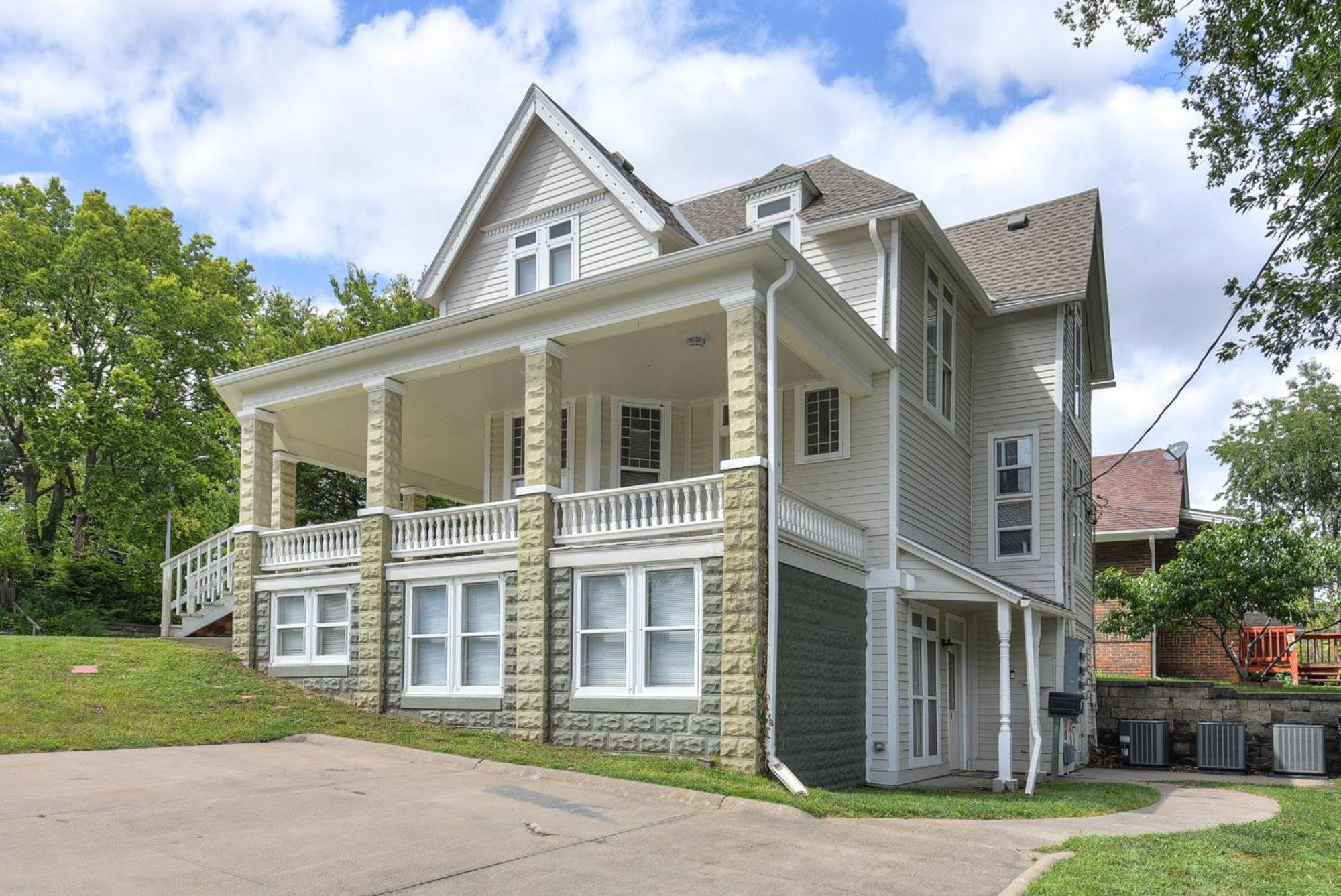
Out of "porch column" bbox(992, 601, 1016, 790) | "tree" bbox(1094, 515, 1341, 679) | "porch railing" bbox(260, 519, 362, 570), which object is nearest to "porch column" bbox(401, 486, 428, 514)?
"porch railing" bbox(260, 519, 362, 570)

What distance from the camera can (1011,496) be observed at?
739 inches

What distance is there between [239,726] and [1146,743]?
1550cm

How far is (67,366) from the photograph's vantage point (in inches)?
1091

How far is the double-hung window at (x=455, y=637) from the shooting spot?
48.3 ft

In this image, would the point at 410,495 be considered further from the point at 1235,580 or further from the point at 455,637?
the point at 1235,580

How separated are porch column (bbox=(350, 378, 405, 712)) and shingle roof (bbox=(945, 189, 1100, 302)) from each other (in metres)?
10.8

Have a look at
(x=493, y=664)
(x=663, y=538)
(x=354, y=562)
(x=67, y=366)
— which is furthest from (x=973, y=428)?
(x=67, y=366)

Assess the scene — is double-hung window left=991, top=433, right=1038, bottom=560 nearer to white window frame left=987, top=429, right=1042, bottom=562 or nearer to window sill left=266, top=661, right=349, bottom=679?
white window frame left=987, top=429, right=1042, bottom=562

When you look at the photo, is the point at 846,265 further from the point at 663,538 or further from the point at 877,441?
the point at 663,538

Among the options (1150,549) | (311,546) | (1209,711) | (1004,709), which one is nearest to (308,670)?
(311,546)

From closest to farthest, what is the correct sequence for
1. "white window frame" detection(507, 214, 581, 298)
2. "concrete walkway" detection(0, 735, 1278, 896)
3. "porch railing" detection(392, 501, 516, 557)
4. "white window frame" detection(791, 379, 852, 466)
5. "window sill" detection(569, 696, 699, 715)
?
"concrete walkway" detection(0, 735, 1278, 896)
"window sill" detection(569, 696, 699, 715)
"porch railing" detection(392, 501, 516, 557)
"white window frame" detection(791, 379, 852, 466)
"white window frame" detection(507, 214, 581, 298)

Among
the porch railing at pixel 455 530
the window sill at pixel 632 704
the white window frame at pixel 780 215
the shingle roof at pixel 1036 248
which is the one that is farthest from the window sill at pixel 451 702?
the shingle roof at pixel 1036 248

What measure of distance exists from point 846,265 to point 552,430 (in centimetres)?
559

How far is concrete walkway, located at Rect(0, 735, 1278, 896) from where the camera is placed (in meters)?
7.14
